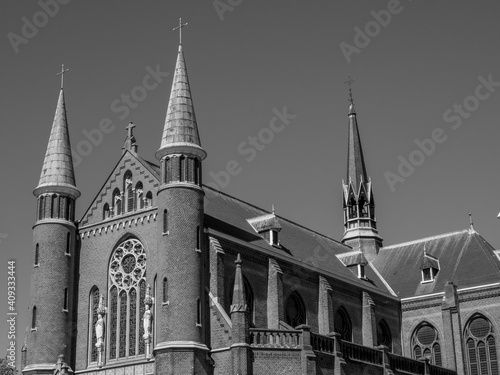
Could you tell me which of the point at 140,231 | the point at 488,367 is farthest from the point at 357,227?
the point at 140,231

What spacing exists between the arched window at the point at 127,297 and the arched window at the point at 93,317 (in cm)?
105

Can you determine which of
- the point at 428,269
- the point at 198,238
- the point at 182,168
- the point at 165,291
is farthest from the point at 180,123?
the point at 428,269

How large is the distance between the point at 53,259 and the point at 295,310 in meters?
15.3

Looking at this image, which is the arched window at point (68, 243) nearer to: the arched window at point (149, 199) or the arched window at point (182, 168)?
the arched window at point (149, 199)

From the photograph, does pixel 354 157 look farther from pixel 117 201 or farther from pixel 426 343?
pixel 117 201

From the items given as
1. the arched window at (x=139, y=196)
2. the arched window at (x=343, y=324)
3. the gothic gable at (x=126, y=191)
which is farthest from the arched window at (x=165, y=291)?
the arched window at (x=343, y=324)

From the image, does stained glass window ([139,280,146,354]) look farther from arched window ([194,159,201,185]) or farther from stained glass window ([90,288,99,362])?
arched window ([194,159,201,185])

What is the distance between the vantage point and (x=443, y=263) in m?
70.4

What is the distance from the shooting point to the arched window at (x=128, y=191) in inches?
2057

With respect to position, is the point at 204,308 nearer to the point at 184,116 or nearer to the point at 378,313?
the point at 184,116

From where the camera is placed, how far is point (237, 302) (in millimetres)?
45594

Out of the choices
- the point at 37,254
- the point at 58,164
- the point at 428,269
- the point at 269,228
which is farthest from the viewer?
the point at 428,269

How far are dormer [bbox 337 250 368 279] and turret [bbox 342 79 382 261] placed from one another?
382 inches

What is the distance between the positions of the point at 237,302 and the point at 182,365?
4217 millimetres
